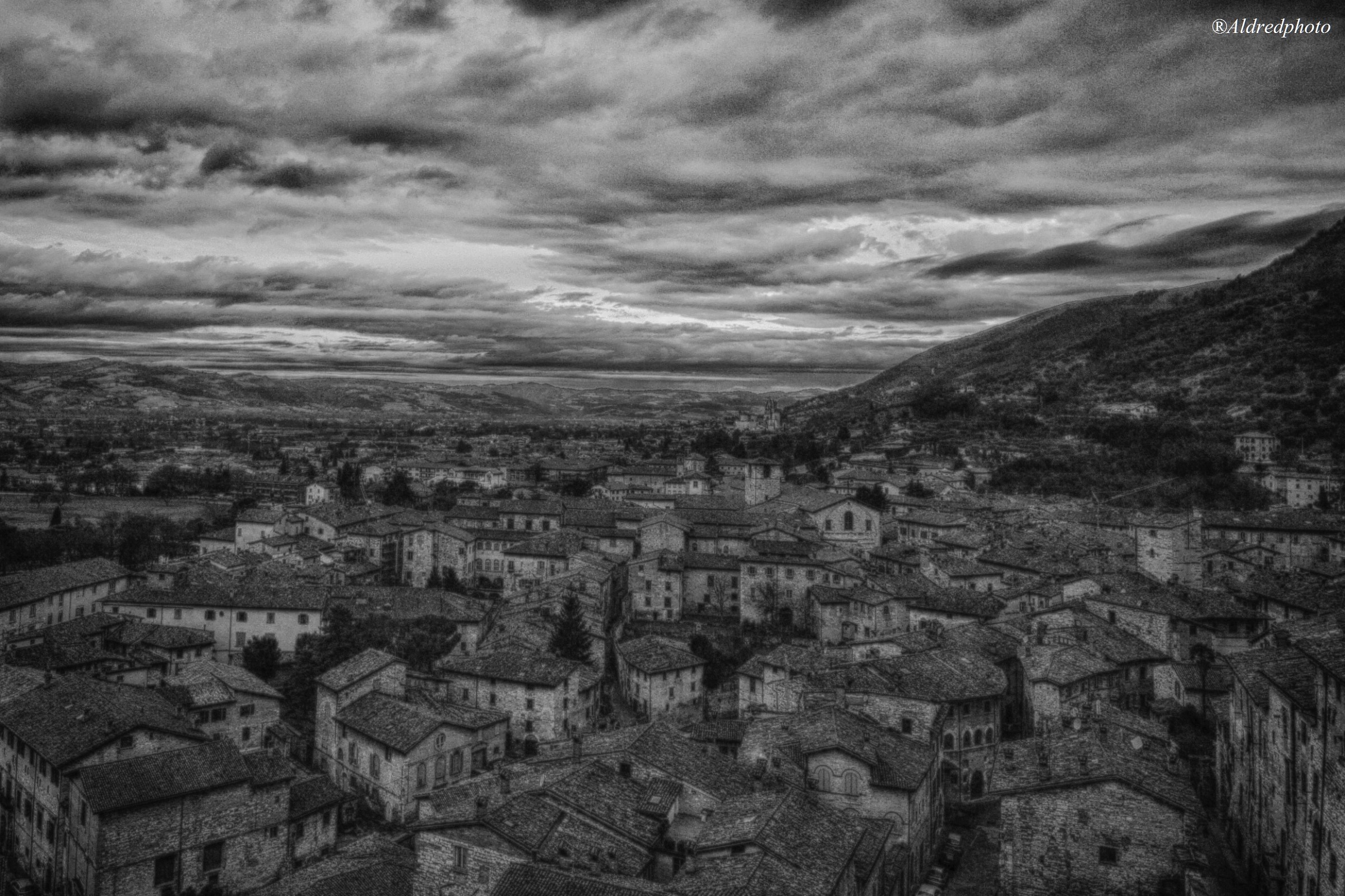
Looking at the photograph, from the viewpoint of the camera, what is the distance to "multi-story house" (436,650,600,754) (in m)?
41.0

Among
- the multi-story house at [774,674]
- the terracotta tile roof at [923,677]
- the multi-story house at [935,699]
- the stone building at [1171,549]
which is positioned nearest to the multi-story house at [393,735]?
the multi-story house at [774,674]

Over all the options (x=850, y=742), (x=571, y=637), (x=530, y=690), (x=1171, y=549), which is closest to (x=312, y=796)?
(x=530, y=690)

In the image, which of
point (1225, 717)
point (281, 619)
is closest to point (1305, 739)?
point (1225, 717)

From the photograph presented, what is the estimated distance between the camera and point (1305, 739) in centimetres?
2339

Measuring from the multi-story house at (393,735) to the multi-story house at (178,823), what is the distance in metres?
4.85

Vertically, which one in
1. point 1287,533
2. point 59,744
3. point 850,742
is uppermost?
point 1287,533

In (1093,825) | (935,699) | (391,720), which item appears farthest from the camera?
(391,720)

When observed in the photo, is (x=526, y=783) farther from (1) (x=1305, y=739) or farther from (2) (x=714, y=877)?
Answer: (1) (x=1305, y=739)

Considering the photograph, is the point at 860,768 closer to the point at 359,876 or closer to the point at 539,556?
the point at 359,876

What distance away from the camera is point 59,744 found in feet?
98.1

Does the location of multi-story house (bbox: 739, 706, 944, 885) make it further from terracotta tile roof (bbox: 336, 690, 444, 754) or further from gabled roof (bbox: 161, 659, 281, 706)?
gabled roof (bbox: 161, 659, 281, 706)

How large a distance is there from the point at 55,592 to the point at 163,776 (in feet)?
106

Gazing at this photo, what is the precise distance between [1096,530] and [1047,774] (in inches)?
1973

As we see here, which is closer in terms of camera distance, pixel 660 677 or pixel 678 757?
pixel 678 757
